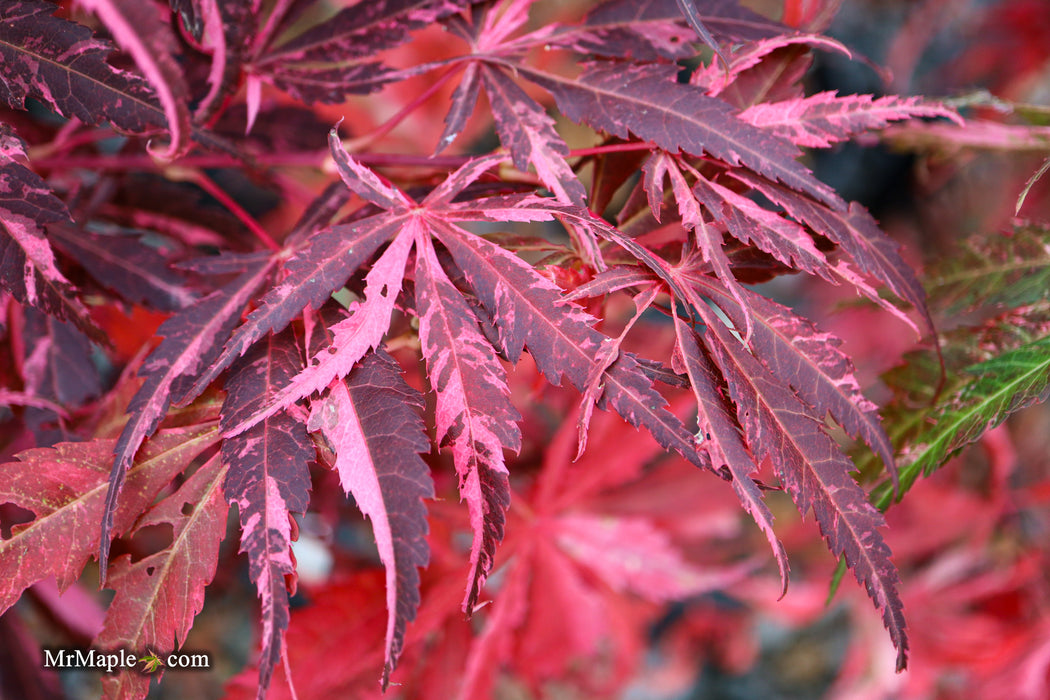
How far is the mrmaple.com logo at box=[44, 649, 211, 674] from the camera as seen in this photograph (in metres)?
0.40

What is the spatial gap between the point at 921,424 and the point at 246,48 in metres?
0.67

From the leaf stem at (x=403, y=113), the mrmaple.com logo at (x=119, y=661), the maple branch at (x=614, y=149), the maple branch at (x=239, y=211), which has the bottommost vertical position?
the mrmaple.com logo at (x=119, y=661)

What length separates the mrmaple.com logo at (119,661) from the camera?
397 mm

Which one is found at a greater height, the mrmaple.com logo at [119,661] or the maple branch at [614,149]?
the maple branch at [614,149]

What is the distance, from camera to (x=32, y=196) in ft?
1.29

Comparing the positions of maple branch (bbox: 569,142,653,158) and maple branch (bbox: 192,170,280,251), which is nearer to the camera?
maple branch (bbox: 569,142,653,158)

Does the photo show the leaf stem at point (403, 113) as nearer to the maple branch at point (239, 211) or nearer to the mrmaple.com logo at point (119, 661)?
the maple branch at point (239, 211)

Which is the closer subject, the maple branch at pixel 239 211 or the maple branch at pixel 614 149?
the maple branch at pixel 614 149

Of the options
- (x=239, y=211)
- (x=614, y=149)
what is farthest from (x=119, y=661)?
(x=614, y=149)

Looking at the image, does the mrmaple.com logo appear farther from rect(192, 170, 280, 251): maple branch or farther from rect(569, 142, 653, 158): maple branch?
rect(569, 142, 653, 158): maple branch

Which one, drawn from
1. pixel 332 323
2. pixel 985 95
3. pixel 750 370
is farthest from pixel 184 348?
pixel 985 95

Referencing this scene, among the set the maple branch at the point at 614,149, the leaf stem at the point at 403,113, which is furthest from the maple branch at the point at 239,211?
the maple branch at the point at 614,149

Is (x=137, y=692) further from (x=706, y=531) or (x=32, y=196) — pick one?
(x=706, y=531)

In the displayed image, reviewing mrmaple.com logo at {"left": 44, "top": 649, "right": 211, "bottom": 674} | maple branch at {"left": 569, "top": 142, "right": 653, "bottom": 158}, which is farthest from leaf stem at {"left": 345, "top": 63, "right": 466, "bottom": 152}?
mrmaple.com logo at {"left": 44, "top": 649, "right": 211, "bottom": 674}
